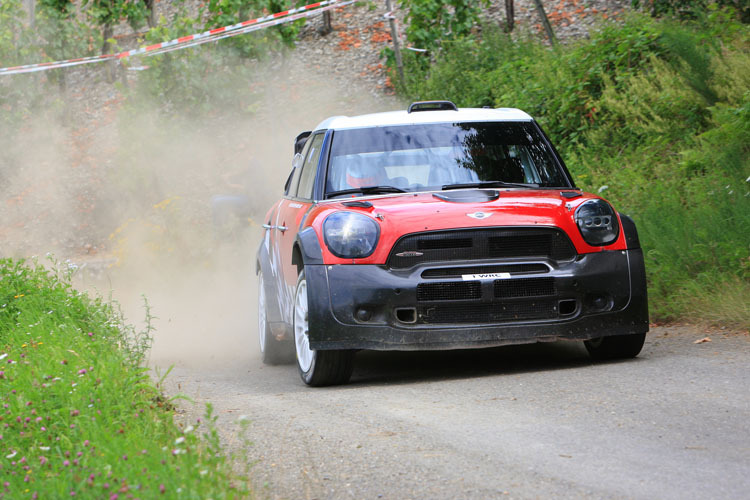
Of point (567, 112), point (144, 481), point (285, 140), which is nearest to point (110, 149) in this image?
point (285, 140)

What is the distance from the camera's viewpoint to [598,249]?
6.66 meters

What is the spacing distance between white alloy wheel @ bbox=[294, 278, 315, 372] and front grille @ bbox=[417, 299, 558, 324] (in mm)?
831

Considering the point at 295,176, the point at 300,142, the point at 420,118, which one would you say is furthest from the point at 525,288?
the point at 300,142

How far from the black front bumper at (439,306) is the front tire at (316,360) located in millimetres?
203

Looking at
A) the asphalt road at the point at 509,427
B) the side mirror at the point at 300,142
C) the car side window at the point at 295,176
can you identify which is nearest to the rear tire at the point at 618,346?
the asphalt road at the point at 509,427

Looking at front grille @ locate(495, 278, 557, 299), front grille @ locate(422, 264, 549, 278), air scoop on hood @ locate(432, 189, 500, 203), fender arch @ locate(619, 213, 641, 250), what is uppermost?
air scoop on hood @ locate(432, 189, 500, 203)

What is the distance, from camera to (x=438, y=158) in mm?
7520

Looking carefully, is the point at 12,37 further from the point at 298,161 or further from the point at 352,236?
the point at 352,236

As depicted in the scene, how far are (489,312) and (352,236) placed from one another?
1006 mm

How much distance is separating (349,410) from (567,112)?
9589 mm

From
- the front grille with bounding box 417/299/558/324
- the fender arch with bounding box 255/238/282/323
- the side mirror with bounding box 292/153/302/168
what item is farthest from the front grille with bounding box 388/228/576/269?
the side mirror with bounding box 292/153/302/168

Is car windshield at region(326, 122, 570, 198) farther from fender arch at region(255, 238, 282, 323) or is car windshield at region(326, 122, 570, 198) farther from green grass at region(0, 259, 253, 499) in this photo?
green grass at region(0, 259, 253, 499)

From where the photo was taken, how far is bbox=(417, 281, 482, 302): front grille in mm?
6422

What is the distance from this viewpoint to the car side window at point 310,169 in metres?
7.83
